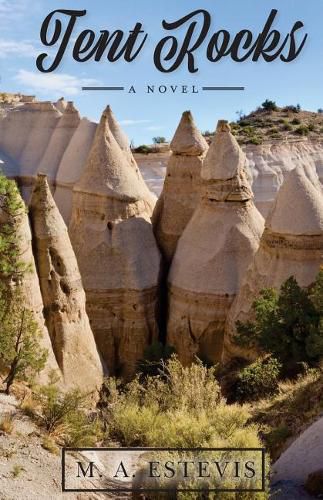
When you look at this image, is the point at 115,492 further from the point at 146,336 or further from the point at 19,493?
the point at 146,336

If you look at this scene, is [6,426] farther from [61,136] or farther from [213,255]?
[61,136]

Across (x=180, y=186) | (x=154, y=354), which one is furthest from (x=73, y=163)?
(x=154, y=354)

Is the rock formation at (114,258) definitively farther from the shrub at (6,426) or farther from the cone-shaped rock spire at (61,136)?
the cone-shaped rock spire at (61,136)

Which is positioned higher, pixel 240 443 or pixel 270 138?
pixel 270 138

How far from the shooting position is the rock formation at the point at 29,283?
9570 millimetres

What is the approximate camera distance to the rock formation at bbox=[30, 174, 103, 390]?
10594mm

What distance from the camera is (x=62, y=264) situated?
429 inches

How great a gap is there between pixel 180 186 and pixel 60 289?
6.08m

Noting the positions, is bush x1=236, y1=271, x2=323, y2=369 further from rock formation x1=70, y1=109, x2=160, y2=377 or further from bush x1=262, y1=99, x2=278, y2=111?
bush x1=262, y1=99, x2=278, y2=111

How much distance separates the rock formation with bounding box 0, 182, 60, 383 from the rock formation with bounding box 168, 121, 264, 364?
181 inches

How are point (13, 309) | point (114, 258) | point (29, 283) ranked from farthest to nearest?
1. point (114, 258)
2. point (29, 283)
3. point (13, 309)

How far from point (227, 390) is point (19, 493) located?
591cm

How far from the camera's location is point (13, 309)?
9.22 m

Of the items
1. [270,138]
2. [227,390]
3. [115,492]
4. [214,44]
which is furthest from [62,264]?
[270,138]
